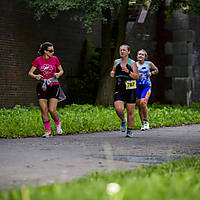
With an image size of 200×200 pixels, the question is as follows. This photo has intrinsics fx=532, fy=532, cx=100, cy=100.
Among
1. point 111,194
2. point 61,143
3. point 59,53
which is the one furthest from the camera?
point 59,53

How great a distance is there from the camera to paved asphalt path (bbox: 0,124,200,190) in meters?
5.36

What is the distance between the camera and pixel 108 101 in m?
19.7

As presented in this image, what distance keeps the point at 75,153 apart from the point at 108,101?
12442mm

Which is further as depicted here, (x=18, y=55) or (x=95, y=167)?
(x=18, y=55)

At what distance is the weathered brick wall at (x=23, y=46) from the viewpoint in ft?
59.8

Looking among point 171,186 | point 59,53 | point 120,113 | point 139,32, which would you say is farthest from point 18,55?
point 171,186

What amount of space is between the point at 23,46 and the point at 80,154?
1226 cm

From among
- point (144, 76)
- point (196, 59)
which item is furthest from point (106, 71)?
point (144, 76)

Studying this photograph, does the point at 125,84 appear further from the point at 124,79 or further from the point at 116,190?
the point at 116,190

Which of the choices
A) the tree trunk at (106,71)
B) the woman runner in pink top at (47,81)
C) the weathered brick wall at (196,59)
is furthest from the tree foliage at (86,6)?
the weathered brick wall at (196,59)

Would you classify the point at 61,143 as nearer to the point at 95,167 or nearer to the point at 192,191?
the point at 95,167

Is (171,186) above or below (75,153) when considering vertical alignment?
above

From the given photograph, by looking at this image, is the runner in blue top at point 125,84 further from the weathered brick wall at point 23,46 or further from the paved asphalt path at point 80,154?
the weathered brick wall at point 23,46

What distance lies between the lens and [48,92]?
1034 cm
